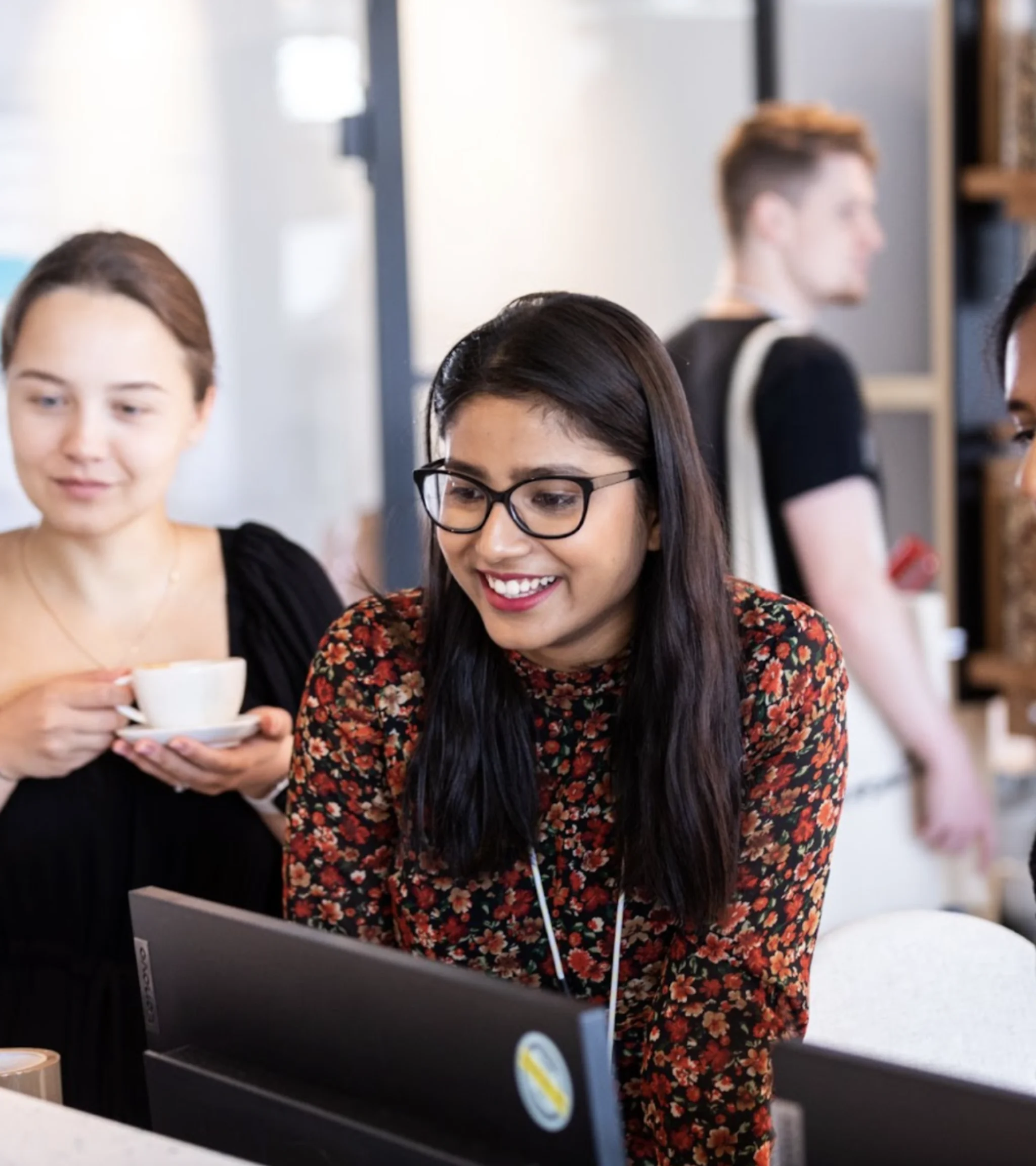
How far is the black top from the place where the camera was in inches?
72.3

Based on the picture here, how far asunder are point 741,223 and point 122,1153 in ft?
7.99

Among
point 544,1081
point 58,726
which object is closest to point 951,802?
point 58,726

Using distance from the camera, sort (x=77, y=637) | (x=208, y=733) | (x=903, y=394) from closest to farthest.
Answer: (x=208, y=733) → (x=77, y=637) → (x=903, y=394)

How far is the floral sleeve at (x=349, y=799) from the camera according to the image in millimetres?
1604

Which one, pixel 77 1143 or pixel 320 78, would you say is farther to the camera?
pixel 320 78

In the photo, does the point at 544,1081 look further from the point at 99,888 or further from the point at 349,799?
the point at 99,888

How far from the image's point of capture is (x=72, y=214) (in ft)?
7.93

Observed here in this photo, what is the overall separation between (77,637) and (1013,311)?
1.01 meters

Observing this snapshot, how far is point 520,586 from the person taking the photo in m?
1.46

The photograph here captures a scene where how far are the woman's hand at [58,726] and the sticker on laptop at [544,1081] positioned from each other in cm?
103

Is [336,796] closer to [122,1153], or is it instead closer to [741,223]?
[122,1153]

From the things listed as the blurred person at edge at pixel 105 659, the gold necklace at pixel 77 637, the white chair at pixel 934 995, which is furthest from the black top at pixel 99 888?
the white chair at pixel 934 995

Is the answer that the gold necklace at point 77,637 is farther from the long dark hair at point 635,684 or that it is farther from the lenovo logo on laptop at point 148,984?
the lenovo logo on laptop at point 148,984

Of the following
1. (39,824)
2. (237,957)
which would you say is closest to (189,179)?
(39,824)
